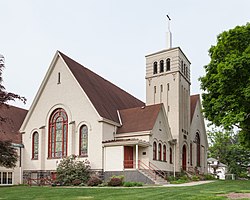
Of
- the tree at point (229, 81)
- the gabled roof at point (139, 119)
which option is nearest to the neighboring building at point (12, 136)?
the gabled roof at point (139, 119)

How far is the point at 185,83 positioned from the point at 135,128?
9879 mm

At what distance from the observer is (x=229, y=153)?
5838 cm

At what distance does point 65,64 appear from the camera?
108 ft

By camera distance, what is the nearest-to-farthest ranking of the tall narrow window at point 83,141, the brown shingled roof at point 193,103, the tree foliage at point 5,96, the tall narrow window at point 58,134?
the tree foliage at point 5,96 → the tall narrow window at point 83,141 → the tall narrow window at point 58,134 → the brown shingled roof at point 193,103

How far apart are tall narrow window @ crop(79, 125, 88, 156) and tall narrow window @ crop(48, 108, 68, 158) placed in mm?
1655

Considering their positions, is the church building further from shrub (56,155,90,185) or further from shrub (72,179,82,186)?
shrub (72,179,82,186)

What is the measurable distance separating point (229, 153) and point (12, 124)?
35.8m

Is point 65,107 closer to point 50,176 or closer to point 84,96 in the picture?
point 84,96

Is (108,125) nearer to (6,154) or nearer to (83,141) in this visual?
(83,141)

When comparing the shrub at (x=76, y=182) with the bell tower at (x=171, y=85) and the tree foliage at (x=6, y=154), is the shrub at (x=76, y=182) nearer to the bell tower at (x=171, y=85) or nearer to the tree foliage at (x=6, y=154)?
the tree foliage at (x=6, y=154)

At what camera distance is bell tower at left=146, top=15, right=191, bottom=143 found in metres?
35.8

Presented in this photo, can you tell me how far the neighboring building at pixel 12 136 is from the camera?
32344mm

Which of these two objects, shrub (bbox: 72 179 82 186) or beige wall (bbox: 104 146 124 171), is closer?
shrub (bbox: 72 179 82 186)

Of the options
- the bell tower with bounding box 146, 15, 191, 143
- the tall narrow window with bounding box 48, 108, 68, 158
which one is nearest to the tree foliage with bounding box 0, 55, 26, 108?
the tall narrow window with bounding box 48, 108, 68, 158
